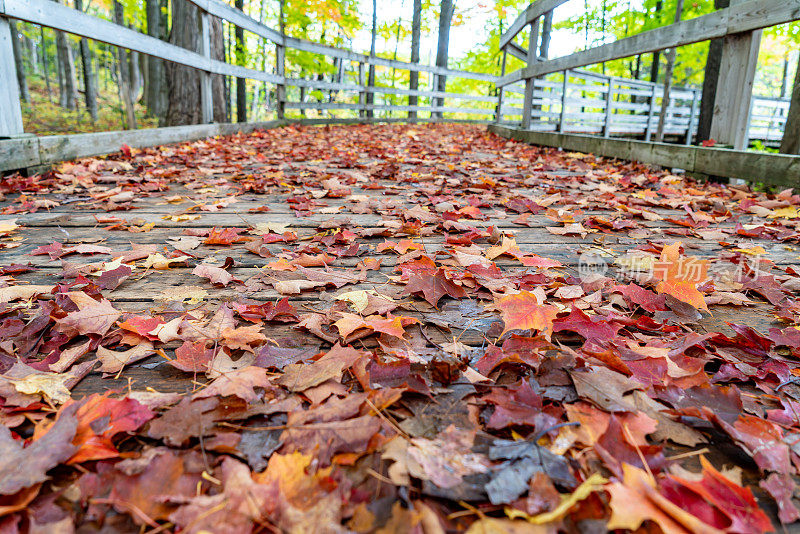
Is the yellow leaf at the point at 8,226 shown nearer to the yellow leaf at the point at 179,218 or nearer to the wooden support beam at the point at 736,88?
the yellow leaf at the point at 179,218

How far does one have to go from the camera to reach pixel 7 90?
3078 mm

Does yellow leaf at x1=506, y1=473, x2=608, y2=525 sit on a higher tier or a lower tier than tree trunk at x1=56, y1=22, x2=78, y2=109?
lower

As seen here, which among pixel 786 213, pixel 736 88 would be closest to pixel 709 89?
pixel 736 88

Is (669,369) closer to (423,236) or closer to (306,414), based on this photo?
(306,414)

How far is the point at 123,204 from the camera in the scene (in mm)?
2645

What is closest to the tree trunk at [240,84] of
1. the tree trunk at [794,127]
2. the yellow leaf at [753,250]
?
the tree trunk at [794,127]

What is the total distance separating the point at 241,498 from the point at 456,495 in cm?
32

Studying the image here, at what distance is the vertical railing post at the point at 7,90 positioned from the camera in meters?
3.02

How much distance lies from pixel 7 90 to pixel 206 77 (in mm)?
3299

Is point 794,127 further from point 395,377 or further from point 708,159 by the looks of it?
point 395,377

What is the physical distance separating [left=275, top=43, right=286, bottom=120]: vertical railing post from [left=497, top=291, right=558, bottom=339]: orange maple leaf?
9.32m

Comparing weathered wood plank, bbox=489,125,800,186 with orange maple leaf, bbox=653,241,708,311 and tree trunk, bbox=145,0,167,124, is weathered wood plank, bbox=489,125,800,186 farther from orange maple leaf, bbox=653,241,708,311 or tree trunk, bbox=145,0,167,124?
tree trunk, bbox=145,0,167,124

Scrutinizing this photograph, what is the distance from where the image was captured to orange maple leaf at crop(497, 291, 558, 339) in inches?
47.1

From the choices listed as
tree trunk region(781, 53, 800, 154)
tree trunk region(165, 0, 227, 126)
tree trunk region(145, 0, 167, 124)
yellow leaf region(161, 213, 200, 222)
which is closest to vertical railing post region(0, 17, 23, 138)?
yellow leaf region(161, 213, 200, 222)
